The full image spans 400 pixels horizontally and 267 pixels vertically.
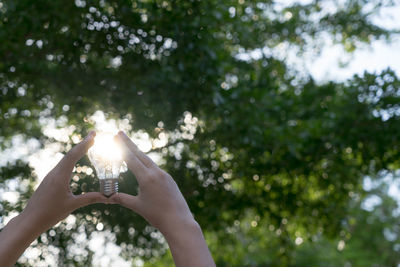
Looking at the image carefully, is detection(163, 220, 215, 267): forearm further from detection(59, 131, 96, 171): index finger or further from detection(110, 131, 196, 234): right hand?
detection(59, 131, 96, 171): index finger

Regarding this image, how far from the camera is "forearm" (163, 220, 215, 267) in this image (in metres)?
2.48

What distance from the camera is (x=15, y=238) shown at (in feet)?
8.48

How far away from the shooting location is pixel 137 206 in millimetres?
2662

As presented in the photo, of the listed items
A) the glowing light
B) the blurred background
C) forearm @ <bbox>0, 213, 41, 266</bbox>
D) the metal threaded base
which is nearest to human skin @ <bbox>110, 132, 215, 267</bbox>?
the metal threaded base

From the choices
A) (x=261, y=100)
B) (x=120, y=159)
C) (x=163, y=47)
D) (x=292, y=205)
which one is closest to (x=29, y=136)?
(x=163, y=47)

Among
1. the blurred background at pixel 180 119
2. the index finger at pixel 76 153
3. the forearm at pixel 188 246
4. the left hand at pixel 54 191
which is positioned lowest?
the forearm at pixel 188 246

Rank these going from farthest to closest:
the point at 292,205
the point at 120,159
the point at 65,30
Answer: the point at 292,205 < the point at 65,30 < the point at 120,159

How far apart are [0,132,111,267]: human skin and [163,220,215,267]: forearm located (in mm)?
575

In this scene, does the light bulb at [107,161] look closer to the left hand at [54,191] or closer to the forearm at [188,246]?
the left hand at [54,191]

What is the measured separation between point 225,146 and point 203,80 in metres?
1.35

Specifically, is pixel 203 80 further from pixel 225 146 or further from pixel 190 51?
pixel 225 146

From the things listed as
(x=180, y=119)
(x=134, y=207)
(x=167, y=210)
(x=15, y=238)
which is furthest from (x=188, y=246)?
(x=180, y=119)

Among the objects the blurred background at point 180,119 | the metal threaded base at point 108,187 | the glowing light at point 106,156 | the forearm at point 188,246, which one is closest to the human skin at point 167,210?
the forearm at point 188,246

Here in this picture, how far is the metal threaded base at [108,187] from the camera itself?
2.74m
